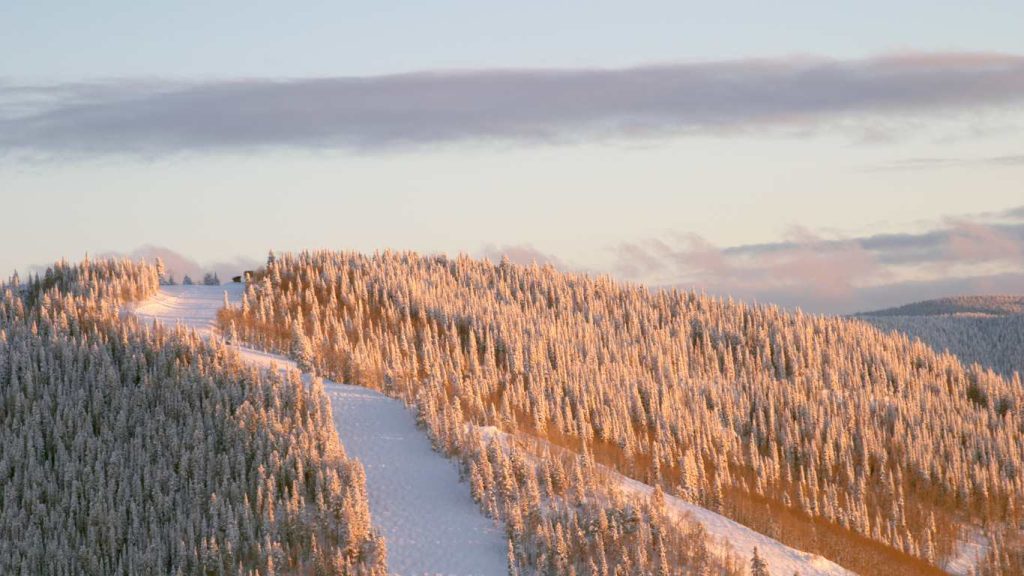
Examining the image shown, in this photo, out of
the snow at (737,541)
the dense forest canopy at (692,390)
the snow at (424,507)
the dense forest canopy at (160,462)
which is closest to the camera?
the dense forest canopy at (160,462)

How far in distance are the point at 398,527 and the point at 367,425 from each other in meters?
14.3

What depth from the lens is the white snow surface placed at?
2918 inches

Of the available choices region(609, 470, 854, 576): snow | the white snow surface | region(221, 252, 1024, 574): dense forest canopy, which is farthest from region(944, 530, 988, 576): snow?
the white snow surface

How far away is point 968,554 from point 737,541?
41.3 metres

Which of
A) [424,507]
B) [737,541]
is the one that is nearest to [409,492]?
[424,507]

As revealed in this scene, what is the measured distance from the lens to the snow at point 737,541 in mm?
80562

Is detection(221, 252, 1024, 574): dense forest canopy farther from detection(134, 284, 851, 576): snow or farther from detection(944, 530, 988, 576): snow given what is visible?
detection(134, 284, 851, 576): snow

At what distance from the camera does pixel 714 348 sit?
152 metres

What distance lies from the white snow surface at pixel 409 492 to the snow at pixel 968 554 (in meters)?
43.7

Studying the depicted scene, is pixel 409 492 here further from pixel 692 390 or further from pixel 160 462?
pixel 692 390

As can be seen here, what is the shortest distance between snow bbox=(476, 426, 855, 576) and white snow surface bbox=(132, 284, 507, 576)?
14.6 feet

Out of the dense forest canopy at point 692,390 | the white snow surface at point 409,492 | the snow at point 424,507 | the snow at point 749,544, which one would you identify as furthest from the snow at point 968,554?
the white snow surface at point 409,492

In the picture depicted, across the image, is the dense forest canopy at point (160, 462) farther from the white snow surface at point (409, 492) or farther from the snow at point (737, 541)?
the snow at point (737, 541)

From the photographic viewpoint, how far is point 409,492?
81.0 m
